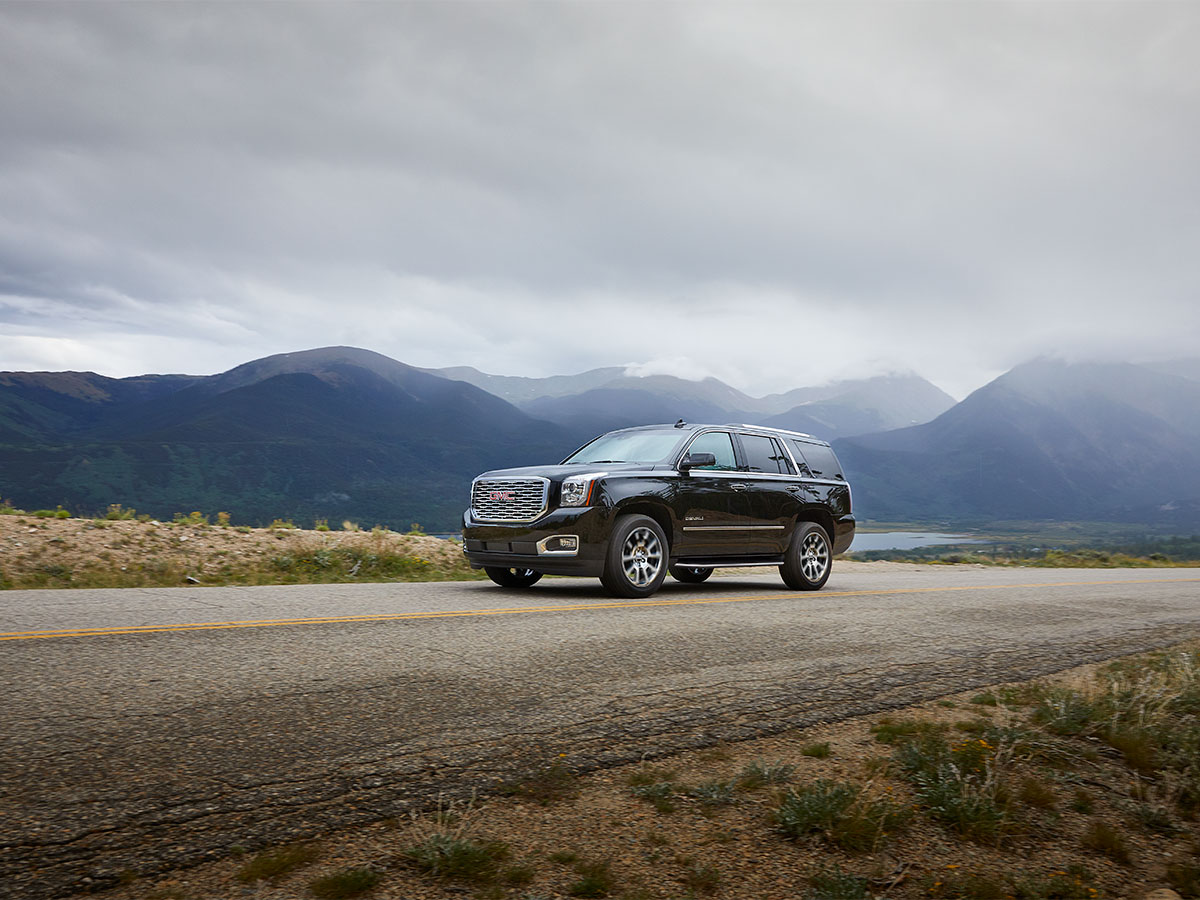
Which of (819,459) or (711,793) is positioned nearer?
(711,793)

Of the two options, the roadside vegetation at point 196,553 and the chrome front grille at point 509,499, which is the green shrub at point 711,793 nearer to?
the chrome front grille at point 509,499

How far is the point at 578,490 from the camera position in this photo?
30.2ft

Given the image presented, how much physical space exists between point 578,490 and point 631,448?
6.00 feet

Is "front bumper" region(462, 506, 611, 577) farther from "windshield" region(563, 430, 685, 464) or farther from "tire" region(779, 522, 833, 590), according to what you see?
"tire" region(779, 522, 833, 590)

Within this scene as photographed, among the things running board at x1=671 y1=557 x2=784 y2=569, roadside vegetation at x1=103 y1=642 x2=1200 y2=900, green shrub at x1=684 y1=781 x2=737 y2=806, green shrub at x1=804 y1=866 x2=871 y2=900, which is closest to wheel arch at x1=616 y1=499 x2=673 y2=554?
running board at x1=671 y1=557 x2=784 y2=569

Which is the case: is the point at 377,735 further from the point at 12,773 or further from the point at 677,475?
the point at 677,475

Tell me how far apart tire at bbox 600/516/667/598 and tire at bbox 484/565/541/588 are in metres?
1.40

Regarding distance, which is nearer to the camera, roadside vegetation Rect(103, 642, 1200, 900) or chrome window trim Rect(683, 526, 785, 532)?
roadside vegetation Rect(103, 642, 1200, 900)

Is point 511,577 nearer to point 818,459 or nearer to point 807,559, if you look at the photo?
point 807,559

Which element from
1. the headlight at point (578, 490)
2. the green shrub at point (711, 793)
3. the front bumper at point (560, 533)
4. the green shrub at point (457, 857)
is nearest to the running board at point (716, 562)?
the front bumper at point (560, 533)

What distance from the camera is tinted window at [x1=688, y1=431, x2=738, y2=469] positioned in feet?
35.0

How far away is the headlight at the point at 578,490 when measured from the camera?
9172 mm

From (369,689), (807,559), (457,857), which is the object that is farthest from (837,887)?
(807,559)

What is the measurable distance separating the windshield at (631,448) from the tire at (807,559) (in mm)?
2313
